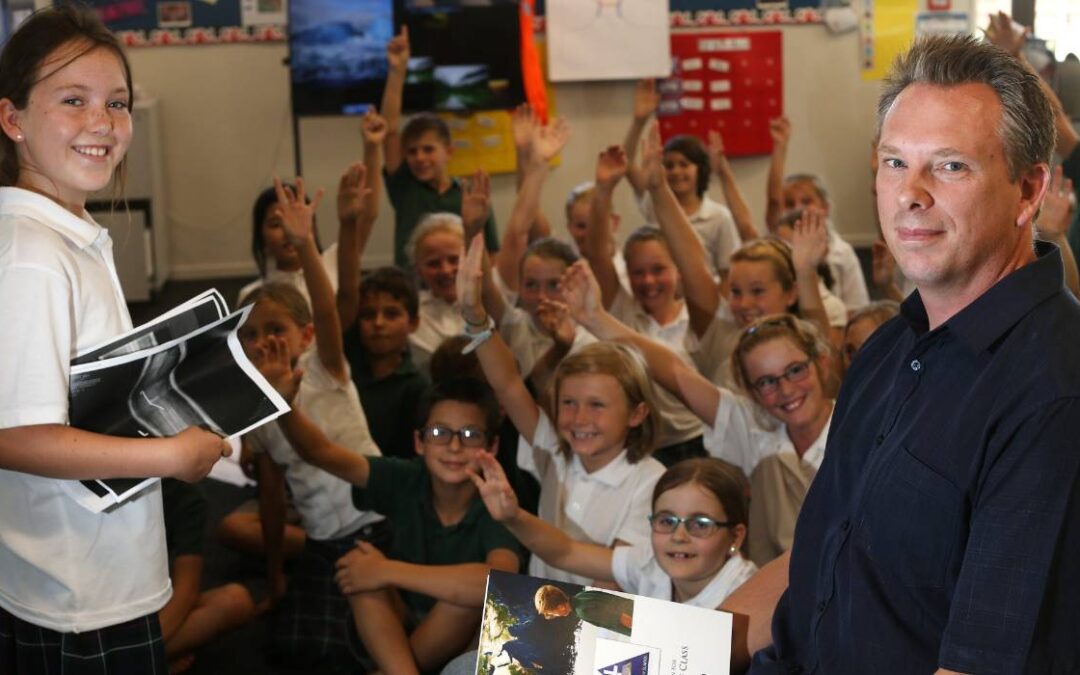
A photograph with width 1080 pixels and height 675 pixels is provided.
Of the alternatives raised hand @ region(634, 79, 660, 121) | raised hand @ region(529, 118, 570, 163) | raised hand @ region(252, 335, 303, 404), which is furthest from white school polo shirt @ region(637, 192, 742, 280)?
raised hand @ region(252, 335, 303, 404)

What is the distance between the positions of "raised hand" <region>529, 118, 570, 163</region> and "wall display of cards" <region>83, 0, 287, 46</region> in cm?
372

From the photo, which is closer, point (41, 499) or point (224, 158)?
point (41, 499)

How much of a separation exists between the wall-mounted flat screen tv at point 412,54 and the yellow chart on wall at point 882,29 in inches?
90.5

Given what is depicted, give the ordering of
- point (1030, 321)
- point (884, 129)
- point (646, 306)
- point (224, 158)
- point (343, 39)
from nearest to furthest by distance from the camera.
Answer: point (1030, 321), point (884, 129), point (646, 306), point (343, 39), point (224, 158)

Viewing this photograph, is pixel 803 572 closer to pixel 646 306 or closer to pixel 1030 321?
pixel 1030 321

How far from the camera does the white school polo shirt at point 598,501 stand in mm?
2527

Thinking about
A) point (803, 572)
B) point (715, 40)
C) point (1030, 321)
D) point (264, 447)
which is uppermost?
point (715, 40)

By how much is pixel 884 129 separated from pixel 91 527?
1084mm

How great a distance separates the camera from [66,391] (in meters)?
1.54

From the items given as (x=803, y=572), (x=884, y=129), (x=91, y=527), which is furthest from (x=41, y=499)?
(x=884, y=129)

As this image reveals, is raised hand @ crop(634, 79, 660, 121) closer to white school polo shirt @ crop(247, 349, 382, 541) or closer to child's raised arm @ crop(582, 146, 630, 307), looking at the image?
child's raised arm @ crop(582, 146, 630, 307)

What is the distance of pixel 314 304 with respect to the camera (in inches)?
119

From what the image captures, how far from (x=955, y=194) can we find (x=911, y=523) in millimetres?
307

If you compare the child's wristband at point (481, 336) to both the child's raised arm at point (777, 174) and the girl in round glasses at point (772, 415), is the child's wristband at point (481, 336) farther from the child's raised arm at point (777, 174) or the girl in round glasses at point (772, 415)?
the child's raised arm at point (777, 174)
